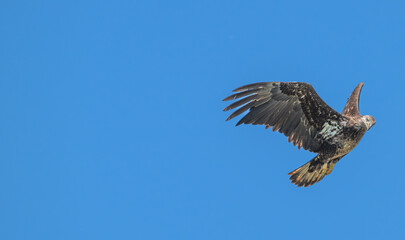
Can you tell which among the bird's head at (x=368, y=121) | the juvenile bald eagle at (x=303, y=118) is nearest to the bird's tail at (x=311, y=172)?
the juvenile bald eagle at (x=303, y=118)

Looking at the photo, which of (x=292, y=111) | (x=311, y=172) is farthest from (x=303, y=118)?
(x=311, y=172)

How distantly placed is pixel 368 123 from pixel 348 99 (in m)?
1.53

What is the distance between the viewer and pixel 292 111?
17172 mm

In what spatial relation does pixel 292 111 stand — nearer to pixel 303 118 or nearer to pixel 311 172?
pixel 303 118

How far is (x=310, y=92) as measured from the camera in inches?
665

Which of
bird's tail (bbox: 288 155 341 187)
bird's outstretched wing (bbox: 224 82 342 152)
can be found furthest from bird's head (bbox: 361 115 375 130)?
bird's tail (bbox: 288 155 341 187)

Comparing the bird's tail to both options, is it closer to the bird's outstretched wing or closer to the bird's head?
the bird's outstretched wing

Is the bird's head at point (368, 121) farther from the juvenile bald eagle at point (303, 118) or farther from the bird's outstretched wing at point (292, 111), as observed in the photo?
the bird's outstretched wing at point (292, 111)

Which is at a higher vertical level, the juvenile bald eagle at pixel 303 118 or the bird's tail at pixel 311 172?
the juvenile bald eagle at pixel 303 118

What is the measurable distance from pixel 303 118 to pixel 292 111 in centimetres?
29

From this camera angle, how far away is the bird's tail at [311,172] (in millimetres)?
17531

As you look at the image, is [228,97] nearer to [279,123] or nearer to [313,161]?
[279,123]

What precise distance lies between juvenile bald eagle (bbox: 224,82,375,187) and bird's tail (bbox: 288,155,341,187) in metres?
0.21

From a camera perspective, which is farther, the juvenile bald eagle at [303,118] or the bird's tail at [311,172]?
the bird's tail at [311,172]
